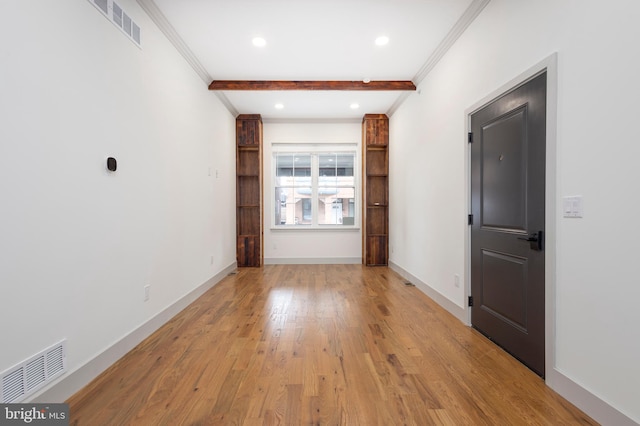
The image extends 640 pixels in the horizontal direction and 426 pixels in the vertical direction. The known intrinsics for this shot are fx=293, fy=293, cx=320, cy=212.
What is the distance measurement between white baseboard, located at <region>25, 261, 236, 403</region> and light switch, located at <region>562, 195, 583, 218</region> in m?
3.09

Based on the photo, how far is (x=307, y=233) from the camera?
6.25 m

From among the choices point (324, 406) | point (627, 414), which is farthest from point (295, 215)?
point (627, 414)

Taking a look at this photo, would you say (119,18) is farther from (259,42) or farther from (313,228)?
(313,228)

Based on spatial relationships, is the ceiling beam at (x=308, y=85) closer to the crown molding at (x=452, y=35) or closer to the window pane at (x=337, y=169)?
the crown molding at (x=452, y=35)

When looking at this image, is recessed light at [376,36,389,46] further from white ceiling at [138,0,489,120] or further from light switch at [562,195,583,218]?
light switch at [562,195,583,218]

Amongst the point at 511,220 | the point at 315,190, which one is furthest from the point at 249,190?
the point at 511,220

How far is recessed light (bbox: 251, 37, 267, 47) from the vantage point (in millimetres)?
A: 3270

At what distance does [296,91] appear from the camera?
179 inches

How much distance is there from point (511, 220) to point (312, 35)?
2.69 metres

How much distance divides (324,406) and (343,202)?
4.93 metres

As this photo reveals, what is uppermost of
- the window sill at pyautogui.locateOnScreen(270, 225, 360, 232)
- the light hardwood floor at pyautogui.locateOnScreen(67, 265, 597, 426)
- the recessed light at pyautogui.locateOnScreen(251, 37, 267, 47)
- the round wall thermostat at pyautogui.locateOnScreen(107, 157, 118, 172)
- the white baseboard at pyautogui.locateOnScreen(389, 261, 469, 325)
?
the recessed light at pyautogui.locateOnScreen(251, 37, 267, 47)

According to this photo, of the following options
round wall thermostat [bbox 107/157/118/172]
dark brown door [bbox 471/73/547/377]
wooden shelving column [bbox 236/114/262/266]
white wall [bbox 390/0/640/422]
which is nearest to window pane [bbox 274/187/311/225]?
wooden shelving column [bbox 236/114/262/266]

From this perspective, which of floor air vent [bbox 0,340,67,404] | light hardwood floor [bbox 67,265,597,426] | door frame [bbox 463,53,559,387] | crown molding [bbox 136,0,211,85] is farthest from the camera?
crown molding [bbox 136,0,211,85]

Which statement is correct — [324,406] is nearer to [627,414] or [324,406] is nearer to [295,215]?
[627,414]
